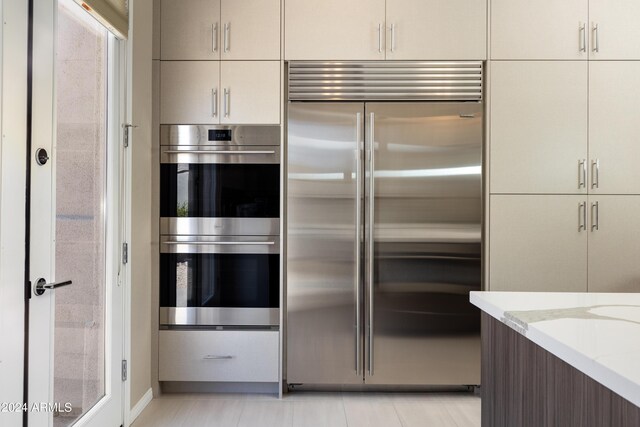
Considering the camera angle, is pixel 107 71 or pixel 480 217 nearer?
pixel 107 71

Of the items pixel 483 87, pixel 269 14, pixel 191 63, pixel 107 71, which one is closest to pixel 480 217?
pixel 483 87

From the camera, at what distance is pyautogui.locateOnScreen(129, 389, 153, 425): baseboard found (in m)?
2.57

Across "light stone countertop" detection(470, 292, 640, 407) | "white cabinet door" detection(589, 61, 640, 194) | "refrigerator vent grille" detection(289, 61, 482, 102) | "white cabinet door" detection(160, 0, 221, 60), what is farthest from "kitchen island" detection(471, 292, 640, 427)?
"white cabinet door" detection(160, 0, 221, 60)

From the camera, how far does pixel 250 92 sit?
2945mm

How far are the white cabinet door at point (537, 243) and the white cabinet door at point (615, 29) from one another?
0.93 meters

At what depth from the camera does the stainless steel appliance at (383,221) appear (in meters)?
2.94

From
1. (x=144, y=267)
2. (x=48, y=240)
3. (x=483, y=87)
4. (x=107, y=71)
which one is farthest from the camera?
(x=483, y=87)

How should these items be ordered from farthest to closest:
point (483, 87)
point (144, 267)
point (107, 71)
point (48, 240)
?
point (483, 87)
point (144, 267)
point (107, 71)
point (48, 240)

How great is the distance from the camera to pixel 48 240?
5.85ft

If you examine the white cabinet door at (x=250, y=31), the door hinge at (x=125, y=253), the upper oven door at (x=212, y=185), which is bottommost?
the door hinge at (x=125, y=253)

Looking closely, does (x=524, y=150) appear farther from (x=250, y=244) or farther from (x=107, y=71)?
(x=107, y=71)

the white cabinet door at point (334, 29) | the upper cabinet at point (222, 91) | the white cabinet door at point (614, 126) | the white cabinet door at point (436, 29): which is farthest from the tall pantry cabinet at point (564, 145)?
the upper cabinet at point (222, 91)

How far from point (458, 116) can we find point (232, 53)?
4.88 ft

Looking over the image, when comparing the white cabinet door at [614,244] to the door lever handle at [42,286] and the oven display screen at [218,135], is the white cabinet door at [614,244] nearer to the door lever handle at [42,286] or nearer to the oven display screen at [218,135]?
the oven display screen at [218,135]
